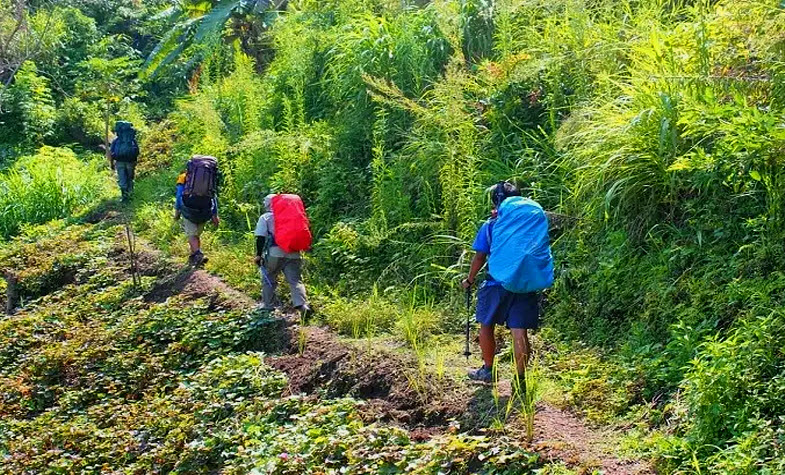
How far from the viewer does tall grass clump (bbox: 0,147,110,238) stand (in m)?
16.6

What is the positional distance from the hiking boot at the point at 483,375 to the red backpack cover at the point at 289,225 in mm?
3202

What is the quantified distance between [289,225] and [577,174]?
10.5 feet

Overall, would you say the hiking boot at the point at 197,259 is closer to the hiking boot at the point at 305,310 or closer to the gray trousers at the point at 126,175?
the hiking boot at the point at 305,310

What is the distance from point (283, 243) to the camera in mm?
9328

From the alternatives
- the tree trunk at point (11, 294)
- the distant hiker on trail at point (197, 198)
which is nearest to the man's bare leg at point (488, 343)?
the distant hiker on trail at point (197, 198)

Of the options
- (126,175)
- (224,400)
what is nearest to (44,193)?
(126,175)

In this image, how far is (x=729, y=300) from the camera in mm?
6246

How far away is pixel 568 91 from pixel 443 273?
8.90 feet

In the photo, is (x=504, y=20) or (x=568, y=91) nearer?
(x=568, y=91)

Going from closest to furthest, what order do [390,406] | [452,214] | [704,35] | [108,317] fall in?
[390,406], [704,35], [452,214], [108,317]

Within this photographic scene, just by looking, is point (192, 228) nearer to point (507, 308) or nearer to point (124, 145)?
point (124, 145)

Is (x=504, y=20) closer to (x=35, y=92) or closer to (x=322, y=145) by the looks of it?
(x=322, y=145)

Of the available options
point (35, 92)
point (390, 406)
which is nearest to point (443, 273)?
point (390, 406)

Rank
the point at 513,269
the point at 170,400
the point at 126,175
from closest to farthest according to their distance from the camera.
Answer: the point at 513,269 < the point at 170,400 < the point at 126,175
